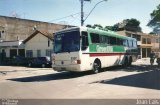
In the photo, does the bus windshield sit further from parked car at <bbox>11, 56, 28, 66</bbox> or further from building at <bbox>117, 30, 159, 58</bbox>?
building at <bbox>117, 30, 159, 58</bbox>

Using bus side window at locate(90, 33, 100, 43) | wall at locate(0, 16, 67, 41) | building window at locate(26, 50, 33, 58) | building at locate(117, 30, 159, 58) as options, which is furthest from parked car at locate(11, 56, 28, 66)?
building at locate(117, 30, 159, 58)

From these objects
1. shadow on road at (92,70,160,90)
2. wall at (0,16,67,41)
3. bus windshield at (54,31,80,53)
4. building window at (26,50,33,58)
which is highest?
wall at (0,16,67,41)

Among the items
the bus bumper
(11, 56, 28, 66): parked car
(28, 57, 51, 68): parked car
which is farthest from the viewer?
(11, 56, 28, 66): parked car

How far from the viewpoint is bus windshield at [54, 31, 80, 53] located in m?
16.2

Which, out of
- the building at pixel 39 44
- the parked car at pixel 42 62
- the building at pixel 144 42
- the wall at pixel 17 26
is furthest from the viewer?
the building at pixel 144 42

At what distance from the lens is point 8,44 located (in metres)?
42.8

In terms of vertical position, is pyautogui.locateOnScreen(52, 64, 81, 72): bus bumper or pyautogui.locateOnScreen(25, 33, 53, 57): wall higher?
pyautogui.locateOnScreen(25, 33, 53, 57): wall

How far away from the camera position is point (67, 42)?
16531 millimetres

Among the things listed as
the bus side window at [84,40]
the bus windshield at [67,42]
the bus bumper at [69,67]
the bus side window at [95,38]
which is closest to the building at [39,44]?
the bus side window at [95,38]

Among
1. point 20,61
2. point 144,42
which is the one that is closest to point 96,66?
point 20,61

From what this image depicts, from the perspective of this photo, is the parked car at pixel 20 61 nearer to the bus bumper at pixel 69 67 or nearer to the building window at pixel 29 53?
the building window at pixel 29 53

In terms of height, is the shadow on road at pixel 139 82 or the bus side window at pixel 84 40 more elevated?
the bus side window at pixel 84 40

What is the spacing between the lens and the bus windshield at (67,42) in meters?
16.2

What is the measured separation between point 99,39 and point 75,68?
377 centimetres
